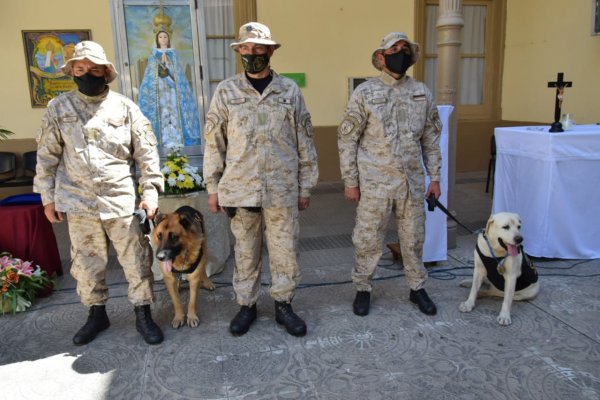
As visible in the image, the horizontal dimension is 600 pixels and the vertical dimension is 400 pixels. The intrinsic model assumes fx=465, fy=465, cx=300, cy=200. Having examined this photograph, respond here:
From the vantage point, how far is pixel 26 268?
11.9ft

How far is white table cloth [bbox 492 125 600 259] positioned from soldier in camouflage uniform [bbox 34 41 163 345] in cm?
325

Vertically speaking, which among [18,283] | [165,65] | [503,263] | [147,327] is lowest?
[147,327]

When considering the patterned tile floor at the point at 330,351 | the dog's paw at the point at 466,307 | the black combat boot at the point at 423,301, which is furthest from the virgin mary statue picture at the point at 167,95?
the dog's paw at the point at 466,307

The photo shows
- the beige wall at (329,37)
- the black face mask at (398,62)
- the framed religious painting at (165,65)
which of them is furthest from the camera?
the beige wall at (329,37)

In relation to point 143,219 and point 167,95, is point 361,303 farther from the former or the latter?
point 167,95

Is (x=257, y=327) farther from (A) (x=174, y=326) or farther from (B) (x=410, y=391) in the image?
(B) (x=410, y=391)

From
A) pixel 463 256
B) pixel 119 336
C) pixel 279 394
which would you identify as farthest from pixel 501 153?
pixel 119 336

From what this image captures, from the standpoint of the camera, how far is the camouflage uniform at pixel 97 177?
2863 millimetres

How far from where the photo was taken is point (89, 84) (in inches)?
113

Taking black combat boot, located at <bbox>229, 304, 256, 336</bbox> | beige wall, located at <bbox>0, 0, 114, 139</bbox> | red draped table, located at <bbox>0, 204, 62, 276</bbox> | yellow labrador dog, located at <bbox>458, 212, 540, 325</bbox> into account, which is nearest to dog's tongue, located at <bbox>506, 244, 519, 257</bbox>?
yellow labrador dog, located at <bbox>458, 212, 540, 325</bbox>

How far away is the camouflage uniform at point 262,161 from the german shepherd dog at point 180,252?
0.32 metres

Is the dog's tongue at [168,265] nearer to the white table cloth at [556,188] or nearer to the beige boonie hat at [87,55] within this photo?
the beige boonie hat at [87,55]

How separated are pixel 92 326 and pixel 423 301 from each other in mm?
2326

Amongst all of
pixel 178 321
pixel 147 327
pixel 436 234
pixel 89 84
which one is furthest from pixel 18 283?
pixel 436 234
